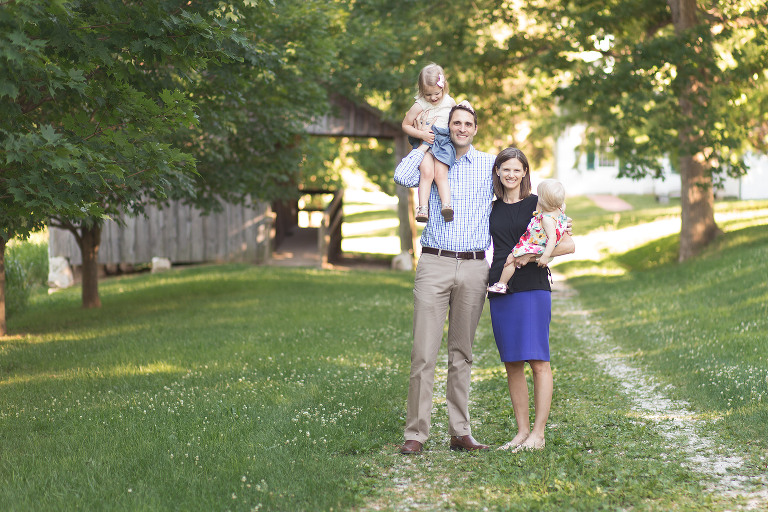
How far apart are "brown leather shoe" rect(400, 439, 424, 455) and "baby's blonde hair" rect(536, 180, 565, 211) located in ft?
6.57

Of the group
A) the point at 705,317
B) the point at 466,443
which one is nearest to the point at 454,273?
the point at 466,443

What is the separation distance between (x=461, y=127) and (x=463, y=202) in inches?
21.8

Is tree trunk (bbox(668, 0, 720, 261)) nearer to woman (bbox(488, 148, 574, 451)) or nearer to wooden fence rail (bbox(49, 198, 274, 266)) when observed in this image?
wooden fence rail (bbox(49, 198, 274, 266))

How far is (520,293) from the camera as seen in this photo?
6.40 metres

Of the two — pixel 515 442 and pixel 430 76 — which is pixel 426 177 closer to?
pixel 430 76

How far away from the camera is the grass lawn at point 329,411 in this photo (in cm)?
553

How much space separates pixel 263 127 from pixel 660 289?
26.6ft

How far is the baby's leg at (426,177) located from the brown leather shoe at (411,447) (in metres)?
1.79

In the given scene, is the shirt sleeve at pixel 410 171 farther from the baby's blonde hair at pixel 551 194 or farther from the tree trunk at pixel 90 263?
the tree trunk at pixel 90 263

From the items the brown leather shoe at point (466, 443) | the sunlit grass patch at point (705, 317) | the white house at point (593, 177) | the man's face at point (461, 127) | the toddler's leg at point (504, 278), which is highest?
the white house at point (593, 177)

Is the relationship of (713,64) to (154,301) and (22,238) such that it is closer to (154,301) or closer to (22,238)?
(154,301)

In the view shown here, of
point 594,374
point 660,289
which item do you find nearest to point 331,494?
point 594,374

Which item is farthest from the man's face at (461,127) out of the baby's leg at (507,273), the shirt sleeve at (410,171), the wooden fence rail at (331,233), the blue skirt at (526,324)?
the wooden fence rail at (331,233)

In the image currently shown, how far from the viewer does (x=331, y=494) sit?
18.0ft
